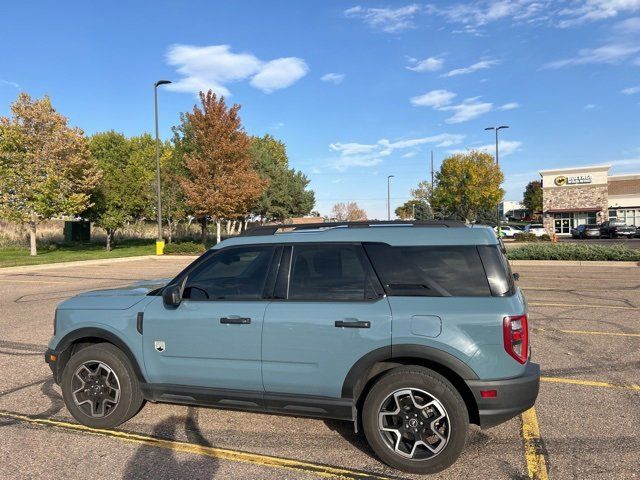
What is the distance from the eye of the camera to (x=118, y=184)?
102ft

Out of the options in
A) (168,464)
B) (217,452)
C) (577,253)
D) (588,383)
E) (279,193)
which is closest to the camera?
(168,464)

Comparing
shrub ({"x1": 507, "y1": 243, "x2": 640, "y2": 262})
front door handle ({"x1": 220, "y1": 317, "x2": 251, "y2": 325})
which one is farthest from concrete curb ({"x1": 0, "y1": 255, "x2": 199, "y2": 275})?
front door handle ({"x1": 220, "y1": 317, "x2": 251, "y2": 325})

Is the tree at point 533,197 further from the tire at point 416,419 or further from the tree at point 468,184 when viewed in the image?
the tire at point 416,419

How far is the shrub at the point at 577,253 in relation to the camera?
18.8 meters

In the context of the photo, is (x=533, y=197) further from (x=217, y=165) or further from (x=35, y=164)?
(x=35, y=164)

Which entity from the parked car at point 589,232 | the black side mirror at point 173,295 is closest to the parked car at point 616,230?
the parked car at point 589,232

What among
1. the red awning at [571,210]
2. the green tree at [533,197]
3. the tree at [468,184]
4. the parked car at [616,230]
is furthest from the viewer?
the green tree at [533,197]

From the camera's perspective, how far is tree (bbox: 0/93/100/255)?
82.3ft

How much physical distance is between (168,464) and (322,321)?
153 cm

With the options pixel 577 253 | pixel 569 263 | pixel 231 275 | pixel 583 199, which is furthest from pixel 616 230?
pixel 231 275

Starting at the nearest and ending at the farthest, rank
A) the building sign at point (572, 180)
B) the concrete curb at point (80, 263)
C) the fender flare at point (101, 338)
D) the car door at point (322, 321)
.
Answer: the car door at point (322, 321) → the fender flare at point (101, 338) → the concrete curb at point (80, 263) → the building sign at point (572, 180)

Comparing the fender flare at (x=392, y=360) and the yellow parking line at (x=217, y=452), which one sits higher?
the fender flare at (x=392, y=360)

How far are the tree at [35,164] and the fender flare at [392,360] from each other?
26.1m

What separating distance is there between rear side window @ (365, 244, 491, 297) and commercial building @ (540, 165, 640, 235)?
56139 millimetres
